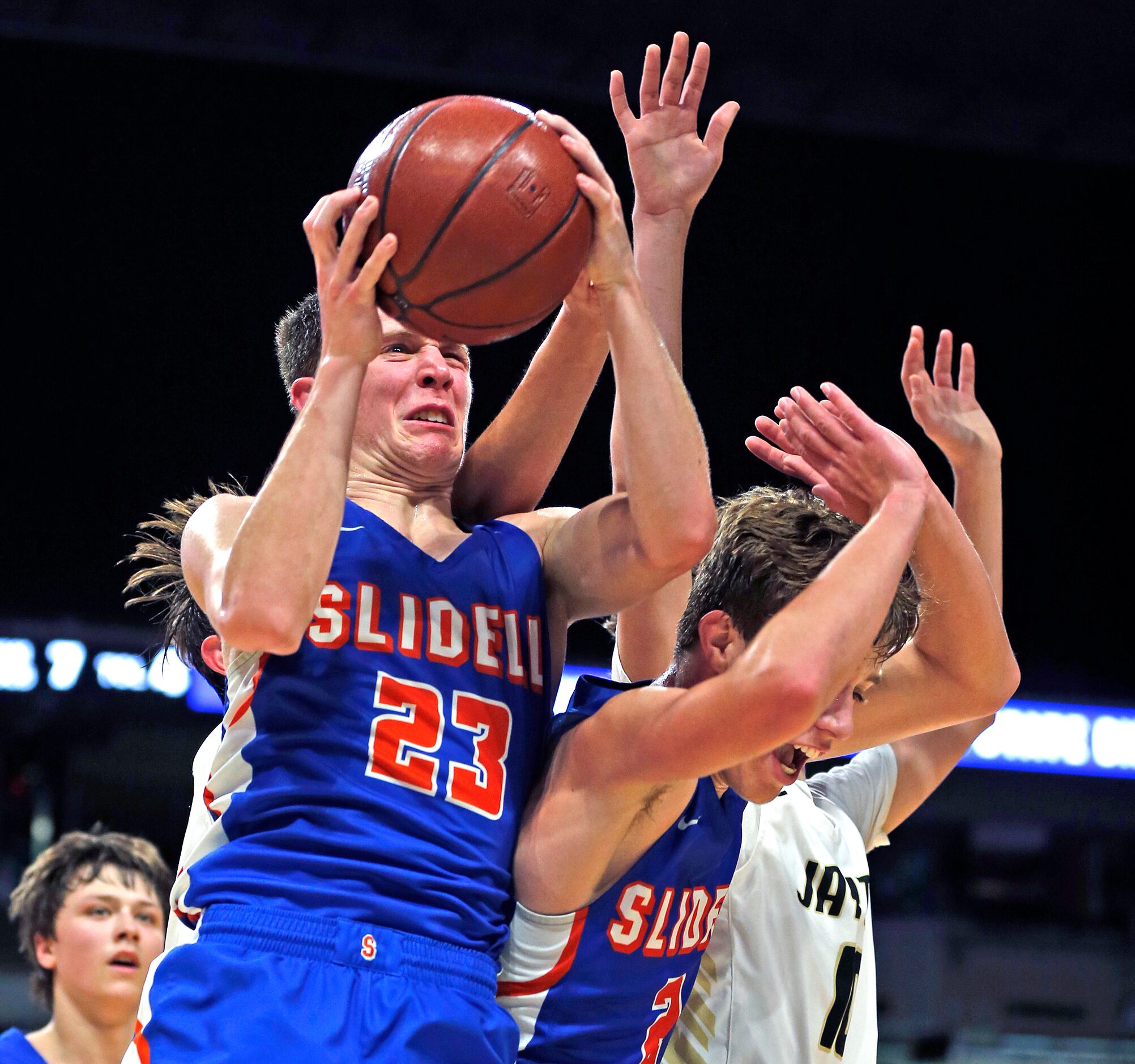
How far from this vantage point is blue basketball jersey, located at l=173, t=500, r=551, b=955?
221cm

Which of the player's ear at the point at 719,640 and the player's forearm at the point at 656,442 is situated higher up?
the player's forearm at the point at 656,442

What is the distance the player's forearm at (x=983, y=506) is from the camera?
3289mm

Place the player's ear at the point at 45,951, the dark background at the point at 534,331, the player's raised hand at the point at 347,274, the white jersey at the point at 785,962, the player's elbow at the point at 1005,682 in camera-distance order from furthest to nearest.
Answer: the dark background at the point at 534,331
the player's ear at the point at 45,951
the player's elbow at the point at 1005,682
the white jersey at the point at 785,962
the player's raised hand at the point at 347,274

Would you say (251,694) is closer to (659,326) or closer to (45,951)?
(659,326)

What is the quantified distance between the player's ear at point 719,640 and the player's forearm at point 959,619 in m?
0.44

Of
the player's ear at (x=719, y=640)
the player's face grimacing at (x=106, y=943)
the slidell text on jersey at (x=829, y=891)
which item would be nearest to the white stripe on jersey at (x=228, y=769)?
the player's ear at (x=719, y=640)

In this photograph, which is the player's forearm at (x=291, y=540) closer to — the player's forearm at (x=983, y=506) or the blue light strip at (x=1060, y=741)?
the player's forearm at (x=983, y=506)

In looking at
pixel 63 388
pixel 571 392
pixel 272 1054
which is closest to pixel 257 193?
pixel 63 388

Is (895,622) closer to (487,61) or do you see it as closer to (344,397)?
(344,397)

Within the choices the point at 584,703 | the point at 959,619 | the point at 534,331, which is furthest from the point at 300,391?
the point at 534,331

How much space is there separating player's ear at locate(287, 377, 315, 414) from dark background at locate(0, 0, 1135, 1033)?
606 cm

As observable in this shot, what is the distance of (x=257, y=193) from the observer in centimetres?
909

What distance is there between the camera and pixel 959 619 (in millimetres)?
2854

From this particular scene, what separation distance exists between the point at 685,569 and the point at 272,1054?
3.14ft
